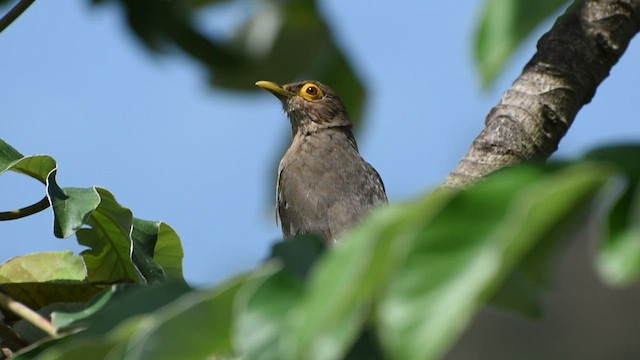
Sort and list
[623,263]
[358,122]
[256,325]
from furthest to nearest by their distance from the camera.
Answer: [358,122], [256,325], [623,263]

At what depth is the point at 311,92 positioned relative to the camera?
7.99 metres

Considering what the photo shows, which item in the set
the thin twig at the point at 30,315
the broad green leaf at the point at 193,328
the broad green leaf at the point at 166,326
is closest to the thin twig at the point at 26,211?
the thin twig at the point at 30,315

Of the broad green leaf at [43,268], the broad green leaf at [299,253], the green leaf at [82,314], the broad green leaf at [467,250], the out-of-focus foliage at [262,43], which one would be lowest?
the broad green leaf at [43,268]

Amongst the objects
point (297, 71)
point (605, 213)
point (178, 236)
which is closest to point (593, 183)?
point (605, 213)

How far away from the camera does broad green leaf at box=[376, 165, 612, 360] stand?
93cm

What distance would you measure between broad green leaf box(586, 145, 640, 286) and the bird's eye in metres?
6.83

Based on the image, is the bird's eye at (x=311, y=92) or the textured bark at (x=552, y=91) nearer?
the textured bark at (x=552, y=91)

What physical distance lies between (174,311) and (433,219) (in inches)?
15.2

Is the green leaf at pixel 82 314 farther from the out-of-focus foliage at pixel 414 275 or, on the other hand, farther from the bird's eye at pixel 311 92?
the bird's eye at pixel 311 92

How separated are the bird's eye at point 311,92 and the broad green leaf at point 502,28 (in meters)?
6.79

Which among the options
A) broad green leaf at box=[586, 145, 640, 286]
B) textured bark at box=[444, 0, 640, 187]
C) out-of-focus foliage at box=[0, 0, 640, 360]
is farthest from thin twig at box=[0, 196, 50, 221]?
broad green leaf at box=[586, 145, 640, 286]

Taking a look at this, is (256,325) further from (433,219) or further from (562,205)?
(562,205)

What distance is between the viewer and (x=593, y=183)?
1.04 metres

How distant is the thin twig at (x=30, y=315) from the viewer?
1948 millimetres
